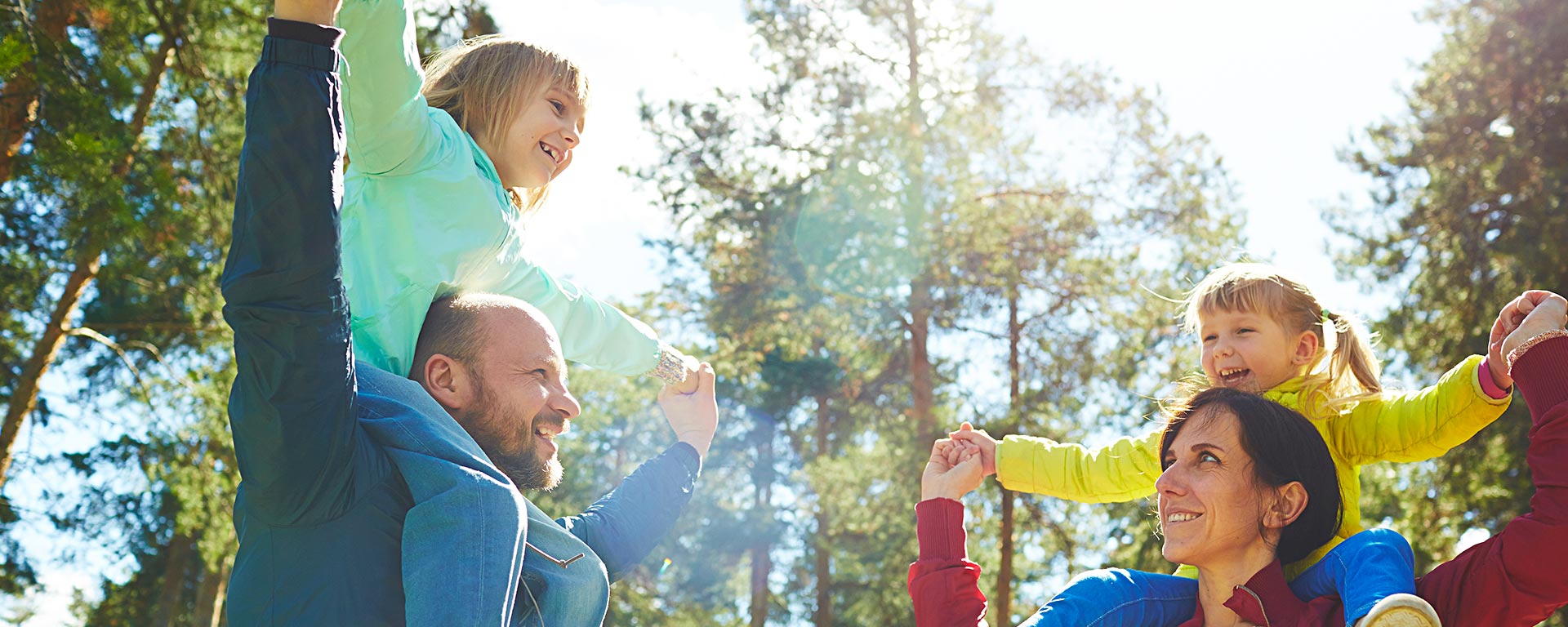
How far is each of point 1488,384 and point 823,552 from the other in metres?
16.8

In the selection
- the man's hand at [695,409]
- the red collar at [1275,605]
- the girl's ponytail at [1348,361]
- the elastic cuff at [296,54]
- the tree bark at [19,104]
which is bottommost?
the red collar at [1275,605]

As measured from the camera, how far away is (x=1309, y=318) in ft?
10.4

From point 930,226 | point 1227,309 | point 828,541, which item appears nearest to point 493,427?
point 1227,309

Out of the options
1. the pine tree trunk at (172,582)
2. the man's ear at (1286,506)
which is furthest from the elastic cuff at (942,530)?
the pine tree trunk at (172,582)

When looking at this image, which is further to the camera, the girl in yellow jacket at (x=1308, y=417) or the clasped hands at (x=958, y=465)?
the clasped hands at (x=958, y=465)

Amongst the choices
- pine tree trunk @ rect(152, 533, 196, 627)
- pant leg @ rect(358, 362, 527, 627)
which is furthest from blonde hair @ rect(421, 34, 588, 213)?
pine tree trunk @ rect(152, 533, 196, 627)

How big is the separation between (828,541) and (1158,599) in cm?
1587

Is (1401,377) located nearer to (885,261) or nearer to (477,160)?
(885,261)

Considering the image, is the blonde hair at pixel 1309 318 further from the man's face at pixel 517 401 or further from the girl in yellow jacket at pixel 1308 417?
the man's face at pixel 517 401

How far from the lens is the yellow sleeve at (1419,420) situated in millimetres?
2615

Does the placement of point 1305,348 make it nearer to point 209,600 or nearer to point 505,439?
point 505,439

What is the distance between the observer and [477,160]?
91.1 inches

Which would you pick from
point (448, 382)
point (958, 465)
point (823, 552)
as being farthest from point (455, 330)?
point (823, 552)

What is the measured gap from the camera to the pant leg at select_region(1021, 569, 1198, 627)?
93.2 inches
